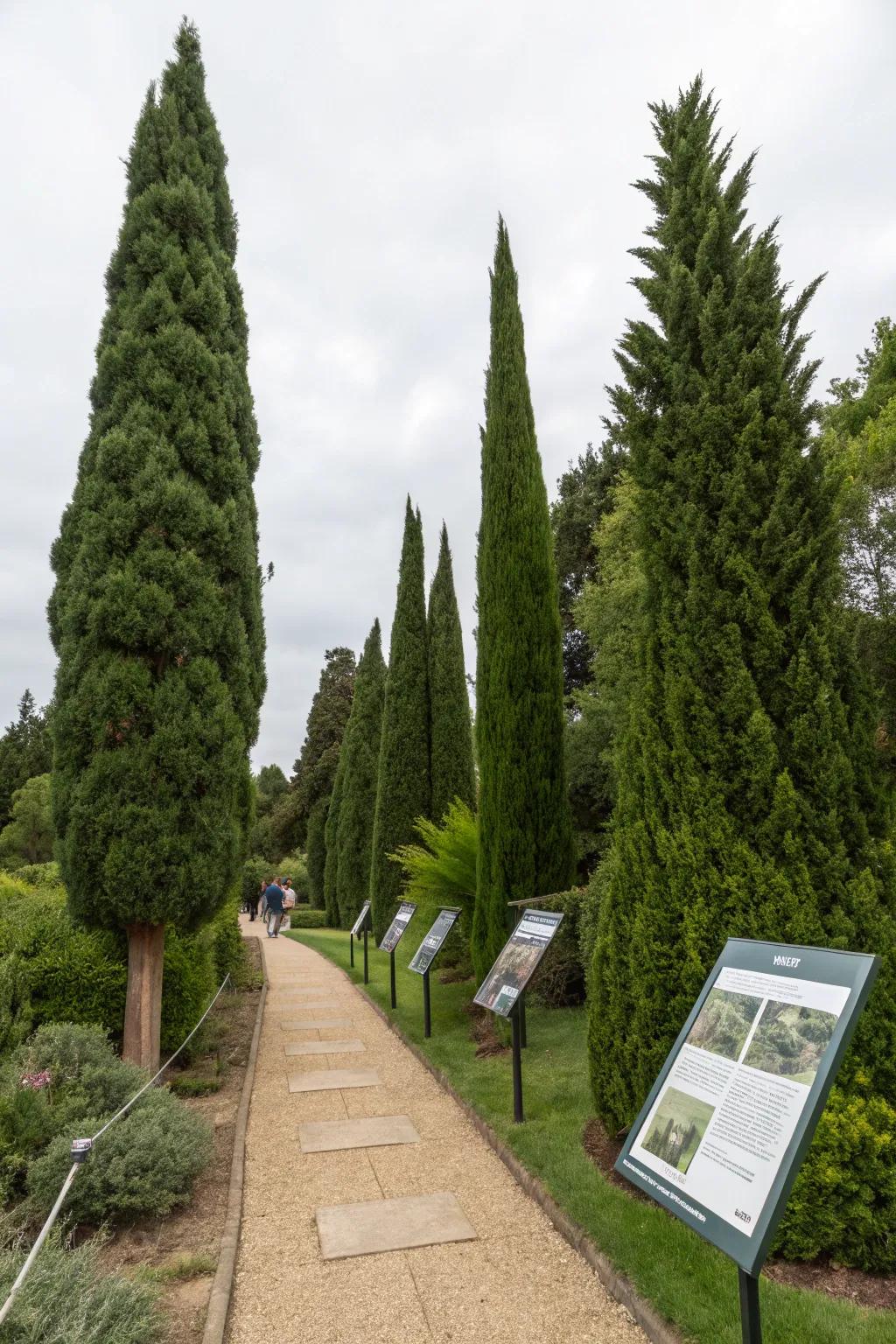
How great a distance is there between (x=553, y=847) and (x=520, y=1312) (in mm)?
5327

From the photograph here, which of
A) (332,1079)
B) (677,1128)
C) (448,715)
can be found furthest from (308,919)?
(677,1128)

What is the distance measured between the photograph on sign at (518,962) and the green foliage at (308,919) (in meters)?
21.9

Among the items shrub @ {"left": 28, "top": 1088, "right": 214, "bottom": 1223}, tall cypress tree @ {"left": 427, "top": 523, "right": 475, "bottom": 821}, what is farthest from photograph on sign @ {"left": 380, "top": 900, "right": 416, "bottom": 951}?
tall cypress tree @ {"left": 427, "top": 523, "right": 475, "bottom": 821}

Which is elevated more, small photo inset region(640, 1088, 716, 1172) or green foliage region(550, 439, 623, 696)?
green foliage region(550, 439, 623, 696)

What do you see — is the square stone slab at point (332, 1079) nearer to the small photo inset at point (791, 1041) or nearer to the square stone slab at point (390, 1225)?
the square stone slab at point (390, 1225)

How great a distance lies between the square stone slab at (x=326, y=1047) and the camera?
7.89 m

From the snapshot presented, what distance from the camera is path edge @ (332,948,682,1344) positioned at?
2.98 meters

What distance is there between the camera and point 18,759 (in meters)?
49.7

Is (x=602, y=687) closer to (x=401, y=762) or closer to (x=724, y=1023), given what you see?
(x=401, y=762)

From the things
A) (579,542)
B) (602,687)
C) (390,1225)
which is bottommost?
(390,1225)

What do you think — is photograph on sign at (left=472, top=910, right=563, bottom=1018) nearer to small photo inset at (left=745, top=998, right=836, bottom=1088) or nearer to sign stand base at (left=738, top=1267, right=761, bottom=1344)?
small photo inset at (left=745, top=998, right=836, bottom=1088)

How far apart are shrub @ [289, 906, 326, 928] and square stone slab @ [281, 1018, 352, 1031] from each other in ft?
56.1

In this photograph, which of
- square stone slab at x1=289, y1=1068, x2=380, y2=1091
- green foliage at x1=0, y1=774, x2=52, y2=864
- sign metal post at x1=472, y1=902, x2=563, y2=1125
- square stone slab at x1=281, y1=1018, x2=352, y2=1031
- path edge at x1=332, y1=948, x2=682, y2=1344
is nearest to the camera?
path edge at x1=332, y1=948, x2=682, y2=1344

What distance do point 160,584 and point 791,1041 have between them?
6.11 meters
